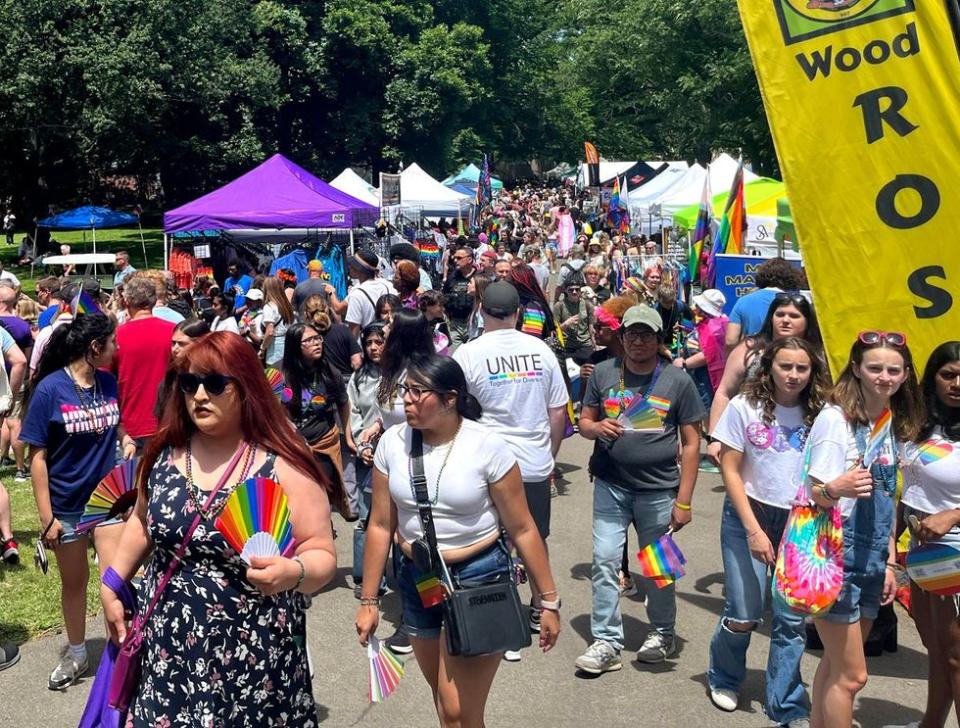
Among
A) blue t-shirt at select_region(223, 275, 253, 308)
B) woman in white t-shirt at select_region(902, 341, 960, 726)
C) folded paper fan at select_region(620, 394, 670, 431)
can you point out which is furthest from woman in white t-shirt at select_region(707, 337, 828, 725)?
blue t-shirt at select_region(223, 275, 253, 308)

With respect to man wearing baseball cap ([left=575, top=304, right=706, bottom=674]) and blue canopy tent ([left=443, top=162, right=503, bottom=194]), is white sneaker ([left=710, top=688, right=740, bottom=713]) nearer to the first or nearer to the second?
man wearing baseball cap ([left=575, top=304, right=706, bottom=674])

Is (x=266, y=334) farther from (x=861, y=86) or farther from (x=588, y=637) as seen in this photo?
(x=861, y=86)

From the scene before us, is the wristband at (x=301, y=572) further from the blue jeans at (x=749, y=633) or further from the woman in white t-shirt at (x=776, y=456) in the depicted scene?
the woman in white t-shirt at (x=776, y=456)

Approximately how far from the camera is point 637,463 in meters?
5.89

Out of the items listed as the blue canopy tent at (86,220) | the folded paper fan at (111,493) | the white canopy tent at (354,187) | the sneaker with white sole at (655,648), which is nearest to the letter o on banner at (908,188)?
the sneaker with white sole at (655,648)

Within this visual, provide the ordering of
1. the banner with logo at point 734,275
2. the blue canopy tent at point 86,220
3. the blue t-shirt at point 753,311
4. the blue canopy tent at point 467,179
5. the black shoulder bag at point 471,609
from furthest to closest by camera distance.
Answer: the blue canopy tent at point 467,179
the blue canopy tent at point 86,220
the banner with logo at point 734,275
the blue t-shirt at point 753,311
the black shoulder bag at point 471,609

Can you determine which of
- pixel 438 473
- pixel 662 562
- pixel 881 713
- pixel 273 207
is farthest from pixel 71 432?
pixel 273 207

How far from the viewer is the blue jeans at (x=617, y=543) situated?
19.4ft

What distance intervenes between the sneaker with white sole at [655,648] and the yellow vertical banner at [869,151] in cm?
201

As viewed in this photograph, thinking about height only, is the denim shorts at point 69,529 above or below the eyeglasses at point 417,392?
below

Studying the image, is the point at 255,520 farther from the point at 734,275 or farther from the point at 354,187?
the point at 354,187

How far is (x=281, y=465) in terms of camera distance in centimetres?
344

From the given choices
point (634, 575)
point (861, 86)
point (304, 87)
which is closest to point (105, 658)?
point (861, 86)

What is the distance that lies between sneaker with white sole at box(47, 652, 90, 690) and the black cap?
2728 millimetres
